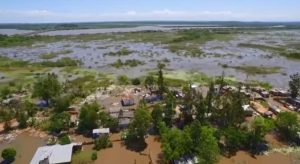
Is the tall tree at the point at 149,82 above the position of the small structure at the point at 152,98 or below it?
above

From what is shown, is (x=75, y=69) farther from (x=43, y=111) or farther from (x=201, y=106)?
(x=201, y=106)

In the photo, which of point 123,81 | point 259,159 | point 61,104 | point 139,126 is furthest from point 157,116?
point 123,81

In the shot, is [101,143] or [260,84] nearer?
[101,143]

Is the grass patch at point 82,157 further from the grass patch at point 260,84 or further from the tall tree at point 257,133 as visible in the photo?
the grass patch at point 260,84

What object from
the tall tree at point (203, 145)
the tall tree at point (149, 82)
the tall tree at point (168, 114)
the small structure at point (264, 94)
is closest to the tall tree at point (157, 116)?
the tall tree at point (168, 114)

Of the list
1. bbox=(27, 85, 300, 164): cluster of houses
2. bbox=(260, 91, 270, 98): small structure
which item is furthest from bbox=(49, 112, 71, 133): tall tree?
bbox=(260, 91, 270, 98): small structure

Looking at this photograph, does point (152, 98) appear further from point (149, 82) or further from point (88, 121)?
point (88, 121)
